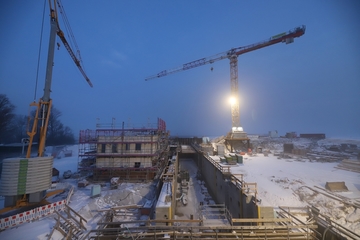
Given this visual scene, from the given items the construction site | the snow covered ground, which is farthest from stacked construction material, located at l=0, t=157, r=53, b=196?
the snow covered ground

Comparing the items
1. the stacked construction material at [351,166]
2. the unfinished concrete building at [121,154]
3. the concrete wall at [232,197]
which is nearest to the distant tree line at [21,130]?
the unfinished concrete building at [121,154]

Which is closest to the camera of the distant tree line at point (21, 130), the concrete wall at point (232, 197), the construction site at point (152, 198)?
the construction site at point (152, 198)

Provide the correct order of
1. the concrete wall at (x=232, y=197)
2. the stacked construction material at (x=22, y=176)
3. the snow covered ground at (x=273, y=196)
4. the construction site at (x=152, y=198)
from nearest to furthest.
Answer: the construction site at (x=152, y=198) → the snow covered ground at (x=273, y=196) → the concrete wall at (x=232, y=197) → the stacked construction material at (x=22, y=176)

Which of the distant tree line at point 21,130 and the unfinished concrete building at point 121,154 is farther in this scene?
the distant tree line at point 21,130

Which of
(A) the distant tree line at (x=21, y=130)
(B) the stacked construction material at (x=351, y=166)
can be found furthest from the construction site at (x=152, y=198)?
(A) the distant tree line at (x=21, y=130)

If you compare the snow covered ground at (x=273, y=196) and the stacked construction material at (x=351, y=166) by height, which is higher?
the stacked construction material at (x=351, y=166)

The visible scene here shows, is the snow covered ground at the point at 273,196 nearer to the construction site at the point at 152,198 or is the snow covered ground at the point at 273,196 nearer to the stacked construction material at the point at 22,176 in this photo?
the construction site at the point at 152,198

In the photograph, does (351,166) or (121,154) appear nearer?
(351,166)

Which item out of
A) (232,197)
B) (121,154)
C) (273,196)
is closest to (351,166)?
(273,196)

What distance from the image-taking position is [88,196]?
57.3 feet

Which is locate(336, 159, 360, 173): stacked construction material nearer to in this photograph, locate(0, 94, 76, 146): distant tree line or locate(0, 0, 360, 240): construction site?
locate(0, 0, 360, 240): construction site

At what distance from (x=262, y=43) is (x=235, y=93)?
55.4 feet

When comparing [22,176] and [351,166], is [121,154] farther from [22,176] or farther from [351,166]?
[351,166]

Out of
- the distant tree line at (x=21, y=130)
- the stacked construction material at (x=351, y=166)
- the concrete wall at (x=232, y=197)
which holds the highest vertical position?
the distant tree line at (x=21, y=130)
